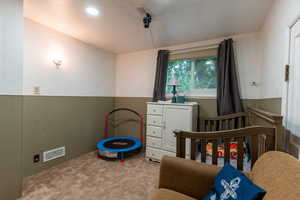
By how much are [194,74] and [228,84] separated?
0.67 metres

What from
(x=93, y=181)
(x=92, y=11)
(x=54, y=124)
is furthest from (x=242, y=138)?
(x=54, y=124)

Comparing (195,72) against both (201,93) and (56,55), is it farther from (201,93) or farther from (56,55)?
(56,55)

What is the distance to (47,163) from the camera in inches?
88.7

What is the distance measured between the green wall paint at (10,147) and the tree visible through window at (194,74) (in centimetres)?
235

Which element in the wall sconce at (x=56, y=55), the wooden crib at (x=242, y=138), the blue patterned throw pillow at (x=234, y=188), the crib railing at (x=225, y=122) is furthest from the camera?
the wall sconce at (x=56, y=55)

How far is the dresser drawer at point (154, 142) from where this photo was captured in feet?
8.29

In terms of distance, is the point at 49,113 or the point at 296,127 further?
the point at 49,113

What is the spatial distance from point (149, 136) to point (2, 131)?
1927mm

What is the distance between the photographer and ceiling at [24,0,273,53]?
1669mm

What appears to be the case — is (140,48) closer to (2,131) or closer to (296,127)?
(2,131)

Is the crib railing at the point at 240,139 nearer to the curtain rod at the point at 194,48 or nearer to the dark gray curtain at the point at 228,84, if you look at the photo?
the dark gray curtain at the point at 228,84

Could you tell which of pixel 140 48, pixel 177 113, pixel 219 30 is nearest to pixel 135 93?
pixel 140 48

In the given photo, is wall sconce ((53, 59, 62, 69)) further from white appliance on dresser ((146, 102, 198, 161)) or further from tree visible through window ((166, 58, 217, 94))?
tree visible through window ((166, 58, 217, 94))

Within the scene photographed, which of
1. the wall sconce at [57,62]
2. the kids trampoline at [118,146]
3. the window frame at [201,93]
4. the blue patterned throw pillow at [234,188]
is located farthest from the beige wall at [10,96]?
the window frame at [201,93]
